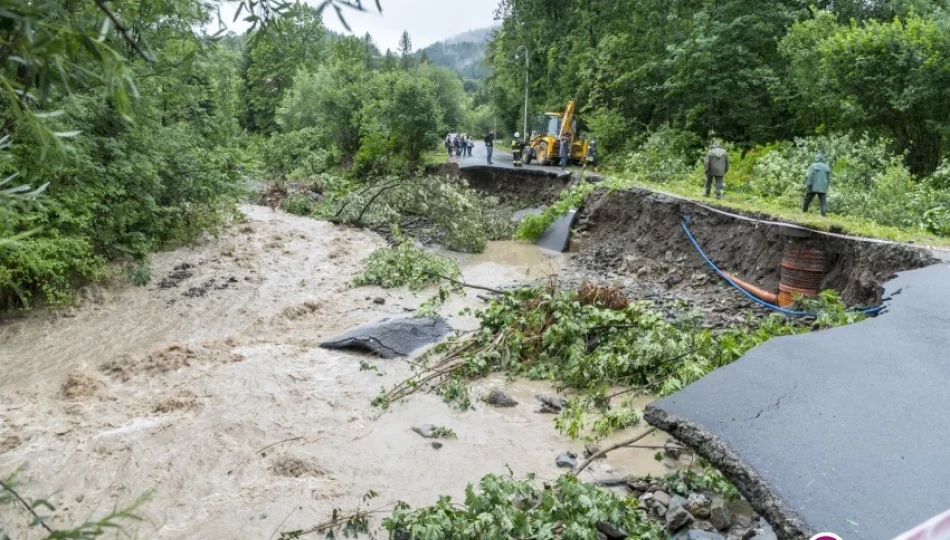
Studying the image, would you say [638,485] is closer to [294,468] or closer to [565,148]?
[294,468]

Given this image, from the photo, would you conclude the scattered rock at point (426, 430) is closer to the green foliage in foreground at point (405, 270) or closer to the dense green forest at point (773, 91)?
the green foliage in foreground at point (405, 270)

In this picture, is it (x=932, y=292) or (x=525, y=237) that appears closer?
(x=932, y=292)

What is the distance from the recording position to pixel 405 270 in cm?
1370

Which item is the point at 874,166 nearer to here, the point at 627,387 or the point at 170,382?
the point at 627,387

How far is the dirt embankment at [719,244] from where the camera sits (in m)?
9.03

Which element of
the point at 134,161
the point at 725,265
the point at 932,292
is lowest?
the point at 725,265

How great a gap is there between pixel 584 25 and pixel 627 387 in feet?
98.3

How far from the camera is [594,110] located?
29.3 meters

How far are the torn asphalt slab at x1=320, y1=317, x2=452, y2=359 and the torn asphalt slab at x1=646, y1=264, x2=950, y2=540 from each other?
17.9ft

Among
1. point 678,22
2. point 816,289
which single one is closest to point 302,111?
point 678,22

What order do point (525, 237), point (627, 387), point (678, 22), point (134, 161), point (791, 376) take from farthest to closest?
point (678, 22) < point (525, 237) < point (134, 161) < point (627, 387) < point (791, 376)

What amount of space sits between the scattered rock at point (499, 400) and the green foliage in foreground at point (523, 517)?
3040mm

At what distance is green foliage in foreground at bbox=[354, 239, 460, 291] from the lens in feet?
43.9

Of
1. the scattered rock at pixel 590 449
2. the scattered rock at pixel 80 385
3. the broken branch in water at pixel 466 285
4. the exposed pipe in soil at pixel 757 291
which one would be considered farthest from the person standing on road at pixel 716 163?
the scattered rock at pixel 80 385
